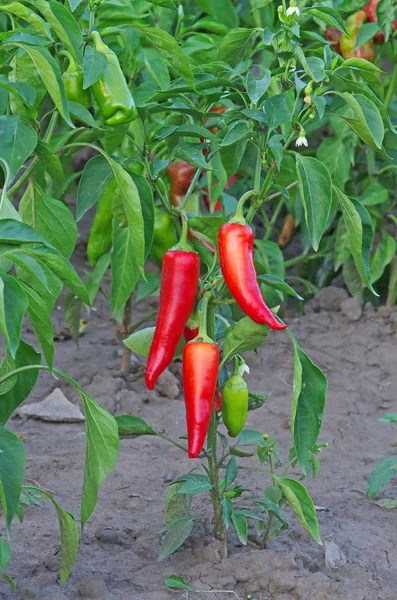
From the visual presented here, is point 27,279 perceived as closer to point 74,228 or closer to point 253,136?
point 74,228

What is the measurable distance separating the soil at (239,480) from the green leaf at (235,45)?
44.7 inches

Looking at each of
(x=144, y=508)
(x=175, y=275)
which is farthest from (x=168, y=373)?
(x=175, y=275)

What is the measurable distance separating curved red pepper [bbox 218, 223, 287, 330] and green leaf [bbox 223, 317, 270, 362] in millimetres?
35

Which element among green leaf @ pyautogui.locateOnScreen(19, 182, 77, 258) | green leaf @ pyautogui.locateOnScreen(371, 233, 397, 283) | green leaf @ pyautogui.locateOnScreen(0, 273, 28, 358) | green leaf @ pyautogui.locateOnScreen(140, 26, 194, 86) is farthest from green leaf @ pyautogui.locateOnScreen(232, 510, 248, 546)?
green leaf @ pyautogui.locateOnScreen(371, 233, 397, 283)

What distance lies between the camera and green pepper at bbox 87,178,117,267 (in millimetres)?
3268

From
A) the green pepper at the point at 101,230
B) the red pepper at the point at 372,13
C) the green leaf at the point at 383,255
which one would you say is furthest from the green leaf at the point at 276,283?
the red pepper at the point at 372,13

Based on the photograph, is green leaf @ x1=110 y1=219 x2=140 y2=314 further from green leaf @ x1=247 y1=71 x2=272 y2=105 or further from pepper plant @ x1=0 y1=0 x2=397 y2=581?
green leaf @ x1=247 y1=71 x2=272 y2=105

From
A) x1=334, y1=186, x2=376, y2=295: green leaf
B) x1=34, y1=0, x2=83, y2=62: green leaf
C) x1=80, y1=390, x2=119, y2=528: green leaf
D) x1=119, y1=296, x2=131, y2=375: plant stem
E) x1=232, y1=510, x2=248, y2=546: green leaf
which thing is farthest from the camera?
x1=119, y1=296, x2=131, y2=375: plant stem

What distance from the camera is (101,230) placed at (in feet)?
11.0

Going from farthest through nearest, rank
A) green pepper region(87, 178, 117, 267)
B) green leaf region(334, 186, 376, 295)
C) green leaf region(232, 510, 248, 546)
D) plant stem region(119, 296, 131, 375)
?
1. plant stem region(119, 296, 131, 375)
2. green pepper region(87, 178, 117, 267)
3. green leaf region(232, 510, 248, 546)
4. green leaf region(334, 186, 376, 295)

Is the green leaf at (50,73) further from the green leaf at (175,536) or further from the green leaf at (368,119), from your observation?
the green leaf at (175,536)

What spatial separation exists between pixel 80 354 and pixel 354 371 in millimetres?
1069

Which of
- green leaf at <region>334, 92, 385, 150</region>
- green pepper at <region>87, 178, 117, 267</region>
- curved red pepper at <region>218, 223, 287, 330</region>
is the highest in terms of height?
green leaf at <region>334, 92, 385, 150</region>

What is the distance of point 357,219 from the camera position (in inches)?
76.9
